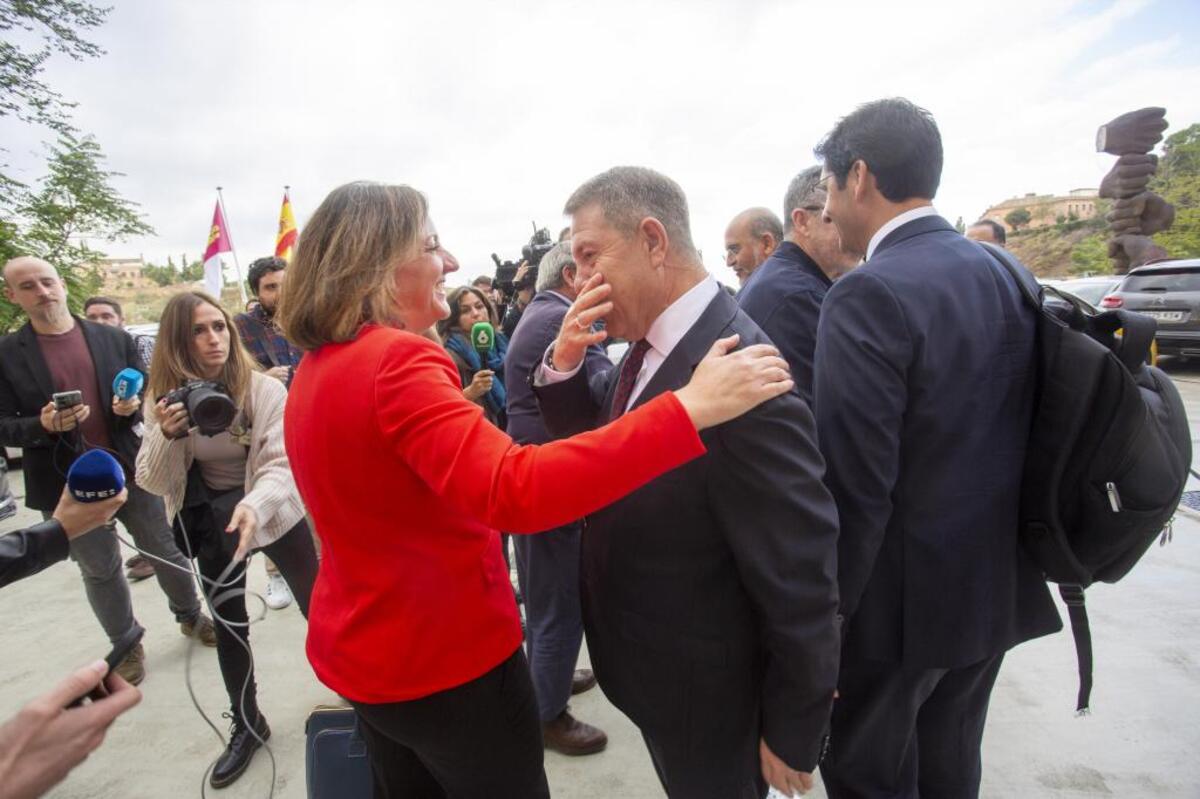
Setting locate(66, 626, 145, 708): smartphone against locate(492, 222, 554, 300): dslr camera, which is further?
locate(492, 222, 554, 300): dslr camera

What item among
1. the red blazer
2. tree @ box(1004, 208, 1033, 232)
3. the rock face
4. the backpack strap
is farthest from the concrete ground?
tree @ box(1004, 208, 1033, 232)

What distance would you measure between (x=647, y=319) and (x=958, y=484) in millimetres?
884

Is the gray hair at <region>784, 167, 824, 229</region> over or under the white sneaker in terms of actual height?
over

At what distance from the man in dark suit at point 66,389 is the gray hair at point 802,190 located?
330cm

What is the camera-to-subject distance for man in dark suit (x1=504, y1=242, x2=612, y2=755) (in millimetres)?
2533

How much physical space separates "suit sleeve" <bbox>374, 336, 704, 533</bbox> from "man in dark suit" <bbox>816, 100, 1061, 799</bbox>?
645mm

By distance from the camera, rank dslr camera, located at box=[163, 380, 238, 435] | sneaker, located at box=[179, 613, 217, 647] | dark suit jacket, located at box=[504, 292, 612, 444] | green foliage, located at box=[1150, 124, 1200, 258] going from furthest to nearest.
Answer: green foliage, located at box=[1150, 124, 1200, 258]
sneaker, located at box=[179, 613, 217, 647]
dark suit jacket, located at box=[504, 292, 612, 444]
dslr camera, located at box=[163, 380, 238, 435]

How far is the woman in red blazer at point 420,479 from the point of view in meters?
1.03

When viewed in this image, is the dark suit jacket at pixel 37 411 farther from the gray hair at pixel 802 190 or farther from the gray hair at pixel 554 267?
the gray hair at pixel 802 190

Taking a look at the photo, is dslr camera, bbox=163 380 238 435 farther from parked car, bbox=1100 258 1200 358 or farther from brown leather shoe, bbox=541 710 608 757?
parked car, bbox=1100 258 1200 358

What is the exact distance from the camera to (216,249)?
342 inches

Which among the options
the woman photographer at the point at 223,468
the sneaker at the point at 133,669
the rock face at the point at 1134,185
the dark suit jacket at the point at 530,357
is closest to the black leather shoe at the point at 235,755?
the woman photographer at the point at 223,468

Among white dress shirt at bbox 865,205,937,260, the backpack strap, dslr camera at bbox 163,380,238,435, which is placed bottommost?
the backpack strap

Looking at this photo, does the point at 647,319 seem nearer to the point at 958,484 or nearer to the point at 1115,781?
the point at 958,484
